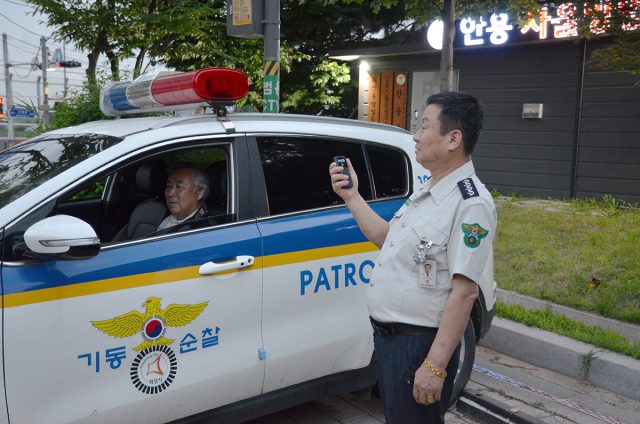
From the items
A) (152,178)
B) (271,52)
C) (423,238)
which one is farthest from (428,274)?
(271,52)

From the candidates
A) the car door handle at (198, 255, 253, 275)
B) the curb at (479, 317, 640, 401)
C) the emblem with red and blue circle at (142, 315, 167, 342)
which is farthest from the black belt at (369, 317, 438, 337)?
the curb at (479, 317, 640, 401)

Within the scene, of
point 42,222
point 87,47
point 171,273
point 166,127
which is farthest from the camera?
point 87,47

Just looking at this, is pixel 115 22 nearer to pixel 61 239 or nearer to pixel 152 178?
pixel 152 178

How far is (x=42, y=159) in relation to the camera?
9.32 ft

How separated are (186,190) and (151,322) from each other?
91 centimetres

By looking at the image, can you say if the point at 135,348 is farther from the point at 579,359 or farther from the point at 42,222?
the point at 579,359

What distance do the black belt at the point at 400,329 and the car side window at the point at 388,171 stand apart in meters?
1.40

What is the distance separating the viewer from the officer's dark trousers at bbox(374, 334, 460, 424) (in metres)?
2.11

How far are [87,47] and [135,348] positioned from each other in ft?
39.0

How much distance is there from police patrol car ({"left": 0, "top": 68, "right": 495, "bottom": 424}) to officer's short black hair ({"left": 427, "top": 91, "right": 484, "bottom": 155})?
1151 mm

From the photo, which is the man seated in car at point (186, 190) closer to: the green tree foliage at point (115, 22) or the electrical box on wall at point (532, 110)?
the green tree foliage at point (115, 22)

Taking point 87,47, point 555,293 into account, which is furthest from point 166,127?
point 87,47

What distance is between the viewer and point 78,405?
2355mm

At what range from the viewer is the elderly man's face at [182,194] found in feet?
10.4
